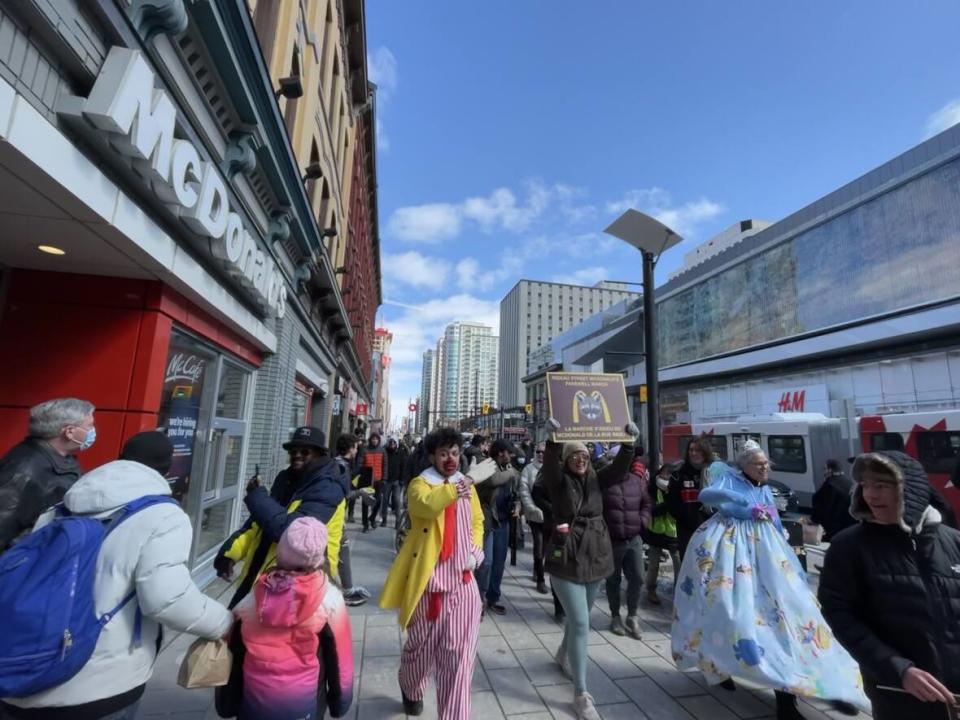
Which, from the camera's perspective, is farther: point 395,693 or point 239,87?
point 239,87

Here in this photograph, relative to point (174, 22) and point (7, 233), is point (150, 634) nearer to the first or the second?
point (7, 233)

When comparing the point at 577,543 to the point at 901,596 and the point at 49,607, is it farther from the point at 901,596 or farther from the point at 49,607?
the point at 49,607

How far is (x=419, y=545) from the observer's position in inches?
117

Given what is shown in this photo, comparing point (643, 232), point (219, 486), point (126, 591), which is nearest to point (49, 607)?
point (126, 591)

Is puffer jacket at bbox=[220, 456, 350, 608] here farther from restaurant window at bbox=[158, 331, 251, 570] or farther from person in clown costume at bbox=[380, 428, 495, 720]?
restaurant window at bbox=[158, 331, 251, 570]

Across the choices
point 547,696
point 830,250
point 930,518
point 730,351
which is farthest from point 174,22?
point 730,351

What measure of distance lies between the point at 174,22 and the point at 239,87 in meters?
1.24

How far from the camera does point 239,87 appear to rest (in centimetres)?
461

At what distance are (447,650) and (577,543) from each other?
1.27m

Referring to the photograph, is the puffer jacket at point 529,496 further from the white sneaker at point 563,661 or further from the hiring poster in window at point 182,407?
the hiring poster in window at point 182,407

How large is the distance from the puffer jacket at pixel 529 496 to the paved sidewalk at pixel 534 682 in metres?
1.11

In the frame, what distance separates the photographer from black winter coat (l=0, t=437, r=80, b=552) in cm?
227

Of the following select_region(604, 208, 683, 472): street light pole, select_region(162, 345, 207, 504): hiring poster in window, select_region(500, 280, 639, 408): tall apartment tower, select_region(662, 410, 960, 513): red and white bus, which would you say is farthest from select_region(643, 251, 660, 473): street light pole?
select_region(500, 280, 639, 408): tall apartment tower

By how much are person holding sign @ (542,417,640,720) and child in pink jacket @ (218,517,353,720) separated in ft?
6.33
